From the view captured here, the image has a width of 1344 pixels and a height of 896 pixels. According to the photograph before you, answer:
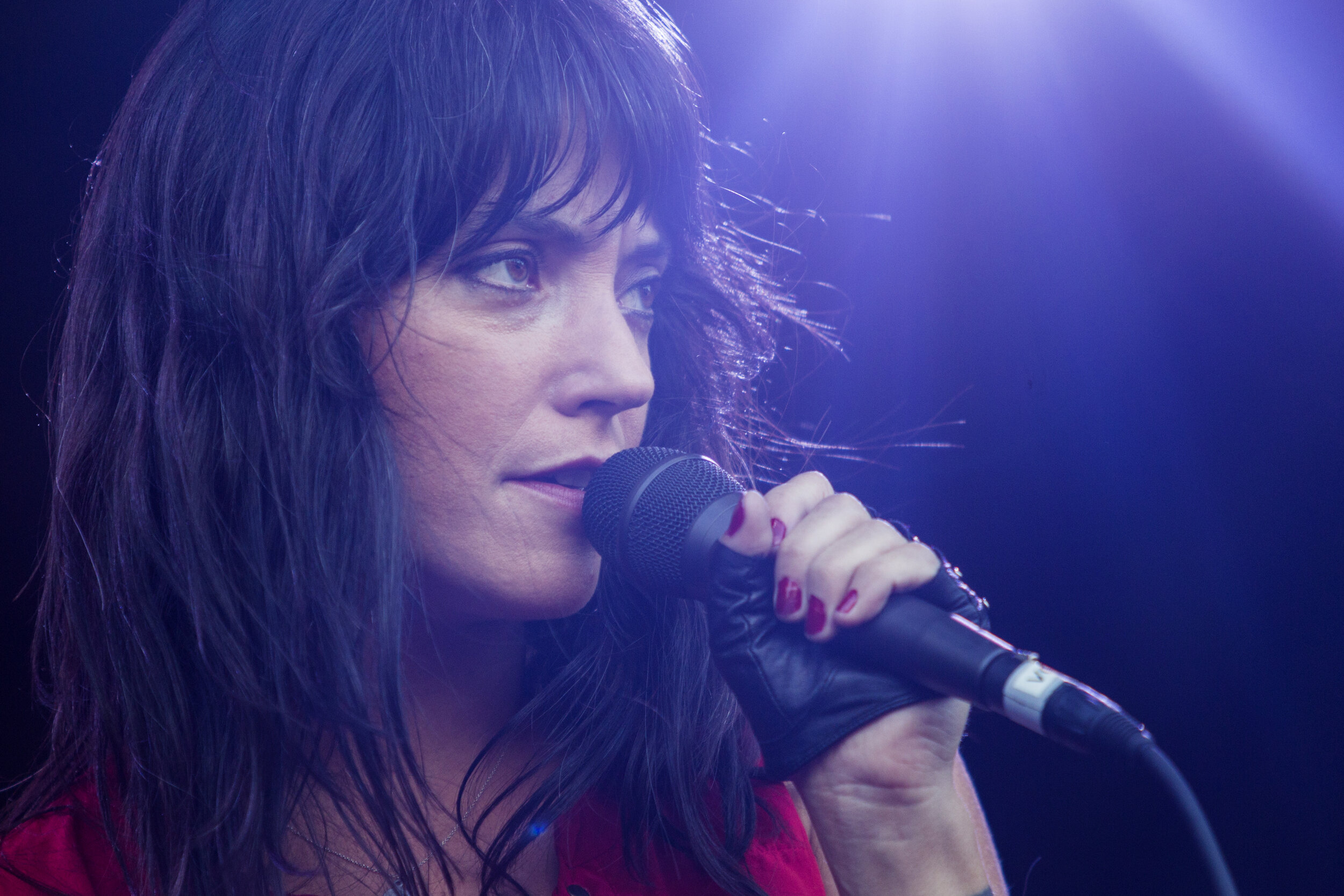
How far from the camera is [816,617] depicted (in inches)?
→ 33.2

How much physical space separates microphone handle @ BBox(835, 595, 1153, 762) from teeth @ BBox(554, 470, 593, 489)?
419 millimetres

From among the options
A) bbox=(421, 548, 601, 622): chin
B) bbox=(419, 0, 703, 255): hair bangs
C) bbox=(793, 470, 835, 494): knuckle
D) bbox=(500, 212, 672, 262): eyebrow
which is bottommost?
bbox=(421, 548, 601, 622): chin

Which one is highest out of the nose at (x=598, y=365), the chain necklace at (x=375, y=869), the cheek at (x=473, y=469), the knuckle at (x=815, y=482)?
the nose at (x=598, y=365)

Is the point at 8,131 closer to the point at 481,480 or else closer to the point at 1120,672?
the point at 481,480

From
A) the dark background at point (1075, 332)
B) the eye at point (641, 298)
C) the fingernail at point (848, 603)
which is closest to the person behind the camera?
the fingernail at point (848, 603)

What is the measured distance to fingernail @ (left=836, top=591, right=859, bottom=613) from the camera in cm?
82

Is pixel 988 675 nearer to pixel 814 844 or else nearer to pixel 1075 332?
pixel 814 844

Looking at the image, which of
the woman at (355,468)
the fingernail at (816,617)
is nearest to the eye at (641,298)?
the woman at (355,468)

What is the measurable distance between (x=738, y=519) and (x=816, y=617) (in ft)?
0.41

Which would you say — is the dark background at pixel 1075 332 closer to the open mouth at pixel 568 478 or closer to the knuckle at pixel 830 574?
the open mouth at pixel 568 478

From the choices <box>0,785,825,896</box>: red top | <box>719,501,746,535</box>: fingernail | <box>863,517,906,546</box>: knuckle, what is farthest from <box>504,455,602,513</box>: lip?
<box>0,785,825,896</box>: red top

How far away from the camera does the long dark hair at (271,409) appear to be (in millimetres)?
1040

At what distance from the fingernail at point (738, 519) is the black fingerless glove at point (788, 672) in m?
0.02

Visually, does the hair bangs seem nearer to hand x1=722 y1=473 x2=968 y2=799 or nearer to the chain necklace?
hand x1=722 y1=473 x2=968 y2=799
